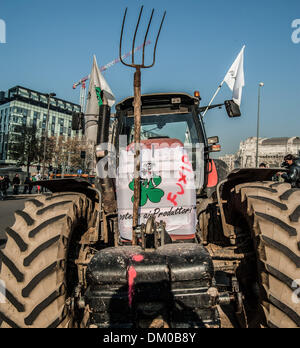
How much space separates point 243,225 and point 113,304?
183 cm

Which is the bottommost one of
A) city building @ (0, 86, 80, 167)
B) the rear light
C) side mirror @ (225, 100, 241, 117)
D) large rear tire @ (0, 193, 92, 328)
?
large rear tire @ (0, 193, 92, 328)

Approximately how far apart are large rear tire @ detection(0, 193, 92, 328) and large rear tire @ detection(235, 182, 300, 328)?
161 cm

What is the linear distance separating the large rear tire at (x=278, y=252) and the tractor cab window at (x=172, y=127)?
2.00 metres

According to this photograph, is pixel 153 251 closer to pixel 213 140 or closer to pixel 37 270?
pixel 37 270

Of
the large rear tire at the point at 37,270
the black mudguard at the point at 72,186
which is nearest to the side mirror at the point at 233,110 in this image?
the black mudguard at the point at 72,186

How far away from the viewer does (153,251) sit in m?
2.38

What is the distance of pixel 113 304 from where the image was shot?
216 centimetres

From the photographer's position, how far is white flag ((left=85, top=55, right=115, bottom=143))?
411 cm

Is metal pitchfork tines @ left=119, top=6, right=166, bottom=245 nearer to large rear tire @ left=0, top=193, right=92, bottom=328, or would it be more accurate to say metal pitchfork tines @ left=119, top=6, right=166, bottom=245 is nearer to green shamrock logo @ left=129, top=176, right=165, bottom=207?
green shamrock logo @ left=129, top=176, right=165, bottom=207

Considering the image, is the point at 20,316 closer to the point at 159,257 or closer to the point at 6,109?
the point at 159,257

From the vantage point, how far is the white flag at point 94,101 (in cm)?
411

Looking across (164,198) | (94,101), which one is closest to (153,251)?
(164,198)

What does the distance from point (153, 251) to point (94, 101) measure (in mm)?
2860

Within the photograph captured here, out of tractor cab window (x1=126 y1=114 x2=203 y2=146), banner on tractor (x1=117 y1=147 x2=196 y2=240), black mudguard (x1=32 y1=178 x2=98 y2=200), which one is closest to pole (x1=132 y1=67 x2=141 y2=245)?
banner on tractor (x1=117 y1=147 x2=196 y2=240)
